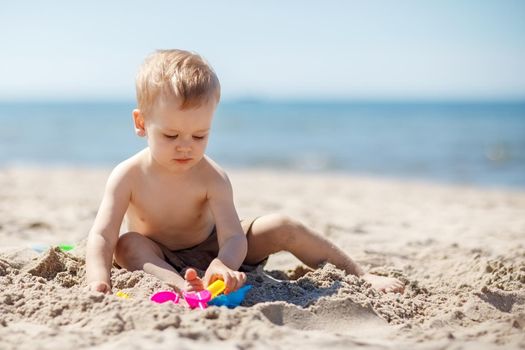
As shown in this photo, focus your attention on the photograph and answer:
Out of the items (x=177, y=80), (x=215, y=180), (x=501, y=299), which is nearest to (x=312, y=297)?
(x=215, y=180)

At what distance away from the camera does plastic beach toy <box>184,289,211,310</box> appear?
213 cm

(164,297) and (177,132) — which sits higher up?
(177,132)

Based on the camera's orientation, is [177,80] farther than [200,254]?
No

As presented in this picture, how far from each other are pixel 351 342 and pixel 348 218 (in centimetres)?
312

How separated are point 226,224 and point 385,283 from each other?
2.65ft

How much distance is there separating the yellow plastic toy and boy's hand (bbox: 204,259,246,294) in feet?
0.05

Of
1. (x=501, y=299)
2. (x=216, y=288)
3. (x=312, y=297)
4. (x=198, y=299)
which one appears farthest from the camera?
(x=501, y=299)

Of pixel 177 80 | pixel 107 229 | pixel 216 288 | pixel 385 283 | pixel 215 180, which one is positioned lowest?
pixel 385 283

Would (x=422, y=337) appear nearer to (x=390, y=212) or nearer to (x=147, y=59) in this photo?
(x=147, y=59)

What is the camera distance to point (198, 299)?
2.13 meters

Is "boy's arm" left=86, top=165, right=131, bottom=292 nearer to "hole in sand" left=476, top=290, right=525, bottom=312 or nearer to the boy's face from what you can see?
the boy's face

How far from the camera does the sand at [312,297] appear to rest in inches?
73.7

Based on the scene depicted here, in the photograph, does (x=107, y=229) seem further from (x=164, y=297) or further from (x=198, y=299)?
(x=198, y=299)

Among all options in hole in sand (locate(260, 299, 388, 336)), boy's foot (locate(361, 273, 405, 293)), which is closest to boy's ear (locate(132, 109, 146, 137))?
hole in sand (locate(260, 299, 388, 336))
